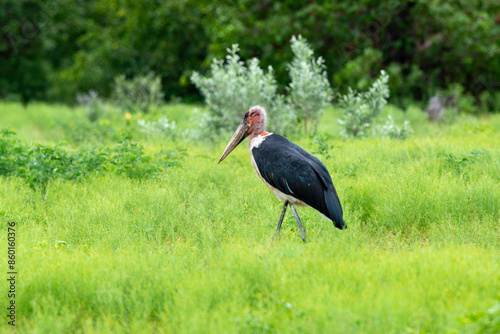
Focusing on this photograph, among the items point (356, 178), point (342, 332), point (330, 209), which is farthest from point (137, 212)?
point (342, 332)

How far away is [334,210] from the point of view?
15.4ft

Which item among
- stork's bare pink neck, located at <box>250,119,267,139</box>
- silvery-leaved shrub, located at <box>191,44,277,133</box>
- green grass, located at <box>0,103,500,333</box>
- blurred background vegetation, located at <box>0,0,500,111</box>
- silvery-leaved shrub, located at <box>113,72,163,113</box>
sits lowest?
green grass, located at <box>0,103,500,333</box>

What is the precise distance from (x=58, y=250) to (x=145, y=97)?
11.6m

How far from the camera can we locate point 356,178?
6.73 metres

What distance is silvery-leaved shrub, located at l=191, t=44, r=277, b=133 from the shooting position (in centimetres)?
950

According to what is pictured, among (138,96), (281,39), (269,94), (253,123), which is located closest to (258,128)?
(253,123)

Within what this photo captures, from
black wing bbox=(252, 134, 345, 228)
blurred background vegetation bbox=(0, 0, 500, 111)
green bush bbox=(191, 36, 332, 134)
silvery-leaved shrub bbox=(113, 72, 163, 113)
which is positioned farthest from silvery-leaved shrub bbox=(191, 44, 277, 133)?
silvery-leaved shrub bbox=(113, 72, 163, 113)

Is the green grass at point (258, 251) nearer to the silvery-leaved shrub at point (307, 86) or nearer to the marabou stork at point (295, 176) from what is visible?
the marabou stork at point (295, 176)

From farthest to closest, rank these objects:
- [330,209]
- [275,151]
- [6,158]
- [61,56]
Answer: [61,56] → [6,158] → [275,151] → [330,209]

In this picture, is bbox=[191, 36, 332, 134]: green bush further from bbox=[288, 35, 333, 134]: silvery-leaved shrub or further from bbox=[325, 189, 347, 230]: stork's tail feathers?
bbox=[325, 189, 347, 230]: stork's tail feathers

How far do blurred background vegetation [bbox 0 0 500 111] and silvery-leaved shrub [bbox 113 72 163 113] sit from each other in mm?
1699

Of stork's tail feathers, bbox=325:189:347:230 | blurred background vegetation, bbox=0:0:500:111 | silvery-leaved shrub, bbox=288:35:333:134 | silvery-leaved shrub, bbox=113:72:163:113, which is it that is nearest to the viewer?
stork's tail feathers, bbox=325:189:347:230

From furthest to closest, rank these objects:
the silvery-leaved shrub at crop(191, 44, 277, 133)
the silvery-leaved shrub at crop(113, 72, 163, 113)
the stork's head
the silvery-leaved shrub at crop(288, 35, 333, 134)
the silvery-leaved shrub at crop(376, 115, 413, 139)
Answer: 1. the silvery-leaved shrub at crop(113, 72, 163, 113)
2. the silvery-leaved shrub at crop(191, 44, 277, 133)
3. the silvery-leaved shrub at crop(376, 115, 413, 139)
4. the silvery-leaved shrub at crop(288, 35, 333, 134)
5. the stork's head

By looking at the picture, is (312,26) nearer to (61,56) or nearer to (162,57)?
(162,57)
